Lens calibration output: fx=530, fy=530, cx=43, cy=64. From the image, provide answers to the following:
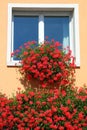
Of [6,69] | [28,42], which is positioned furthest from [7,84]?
[28,42]

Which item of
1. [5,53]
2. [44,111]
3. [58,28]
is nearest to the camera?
[44,111]

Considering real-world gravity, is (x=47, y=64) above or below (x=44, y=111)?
above

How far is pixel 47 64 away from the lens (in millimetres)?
11266

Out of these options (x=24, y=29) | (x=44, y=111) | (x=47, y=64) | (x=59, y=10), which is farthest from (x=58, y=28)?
(x=44, y=111)

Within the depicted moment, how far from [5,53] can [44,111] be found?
169cm

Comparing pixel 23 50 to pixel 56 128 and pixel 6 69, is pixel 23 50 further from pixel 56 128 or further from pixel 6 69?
pixel 56 128

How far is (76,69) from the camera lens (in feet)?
38.2

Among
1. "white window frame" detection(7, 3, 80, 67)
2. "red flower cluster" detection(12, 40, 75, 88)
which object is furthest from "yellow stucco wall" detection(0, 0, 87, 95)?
"red flower cluster" detection(12, 40, 75, 88)

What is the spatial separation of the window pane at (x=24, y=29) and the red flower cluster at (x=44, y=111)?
5.00 feet

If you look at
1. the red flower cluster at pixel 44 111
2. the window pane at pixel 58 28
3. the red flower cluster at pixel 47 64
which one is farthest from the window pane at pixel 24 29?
the red flower cluster at pixel 44 111

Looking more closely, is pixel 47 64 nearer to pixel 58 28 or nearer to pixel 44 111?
pixel 44 111

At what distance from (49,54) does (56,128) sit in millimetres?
1698

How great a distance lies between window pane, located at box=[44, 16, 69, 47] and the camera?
12.3 meters

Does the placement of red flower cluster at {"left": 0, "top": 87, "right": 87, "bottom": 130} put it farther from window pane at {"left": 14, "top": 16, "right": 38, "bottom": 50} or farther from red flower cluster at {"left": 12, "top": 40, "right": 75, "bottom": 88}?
window pane at {"left": 14, "top": 16, "right": 38, "bottom": 50}
